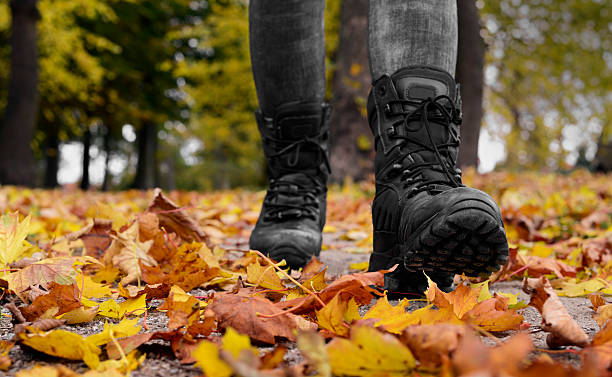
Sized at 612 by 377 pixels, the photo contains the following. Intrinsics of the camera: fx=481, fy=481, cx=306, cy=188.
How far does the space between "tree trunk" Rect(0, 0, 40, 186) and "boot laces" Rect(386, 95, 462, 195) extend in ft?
31.1

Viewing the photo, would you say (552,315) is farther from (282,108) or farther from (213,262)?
(282,108)

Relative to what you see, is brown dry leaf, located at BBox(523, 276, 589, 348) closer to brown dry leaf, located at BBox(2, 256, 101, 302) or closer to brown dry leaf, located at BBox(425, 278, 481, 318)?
brown dry leaf, located at BBox(425, 278, 481, 318)

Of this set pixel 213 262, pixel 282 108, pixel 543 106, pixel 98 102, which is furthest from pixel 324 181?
pixel 543 106

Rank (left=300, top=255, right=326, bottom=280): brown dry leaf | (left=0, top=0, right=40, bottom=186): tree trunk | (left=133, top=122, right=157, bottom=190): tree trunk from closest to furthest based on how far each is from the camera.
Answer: (left=300, top=255, right=326, bottom=280): brown dry leaf → (left=0, top=0, right=40, bottom=186): tree trunk → (left=133, top=122, right=157, bottom=190): tree trunk

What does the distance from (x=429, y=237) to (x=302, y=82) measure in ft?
2.89

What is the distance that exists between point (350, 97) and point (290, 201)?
596cm

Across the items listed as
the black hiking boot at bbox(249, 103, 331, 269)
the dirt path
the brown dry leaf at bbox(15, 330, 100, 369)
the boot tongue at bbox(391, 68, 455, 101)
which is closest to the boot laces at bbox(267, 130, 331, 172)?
Answer: the black hiking boot at bbox(249, 103, 331, 269)

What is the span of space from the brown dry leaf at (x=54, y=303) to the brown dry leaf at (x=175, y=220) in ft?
2.14

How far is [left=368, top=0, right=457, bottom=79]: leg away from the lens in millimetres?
1238

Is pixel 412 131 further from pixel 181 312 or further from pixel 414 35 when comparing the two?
pixel 181 312

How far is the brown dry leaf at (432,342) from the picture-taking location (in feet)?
1.97

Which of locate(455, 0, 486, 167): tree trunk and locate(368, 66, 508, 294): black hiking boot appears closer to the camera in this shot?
locate(368, 66, 508, 294): black hiking boot

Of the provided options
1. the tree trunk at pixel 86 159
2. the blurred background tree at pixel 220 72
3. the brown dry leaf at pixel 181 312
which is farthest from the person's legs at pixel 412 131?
the tree trunk at pixel 86 159

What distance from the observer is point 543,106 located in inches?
720
